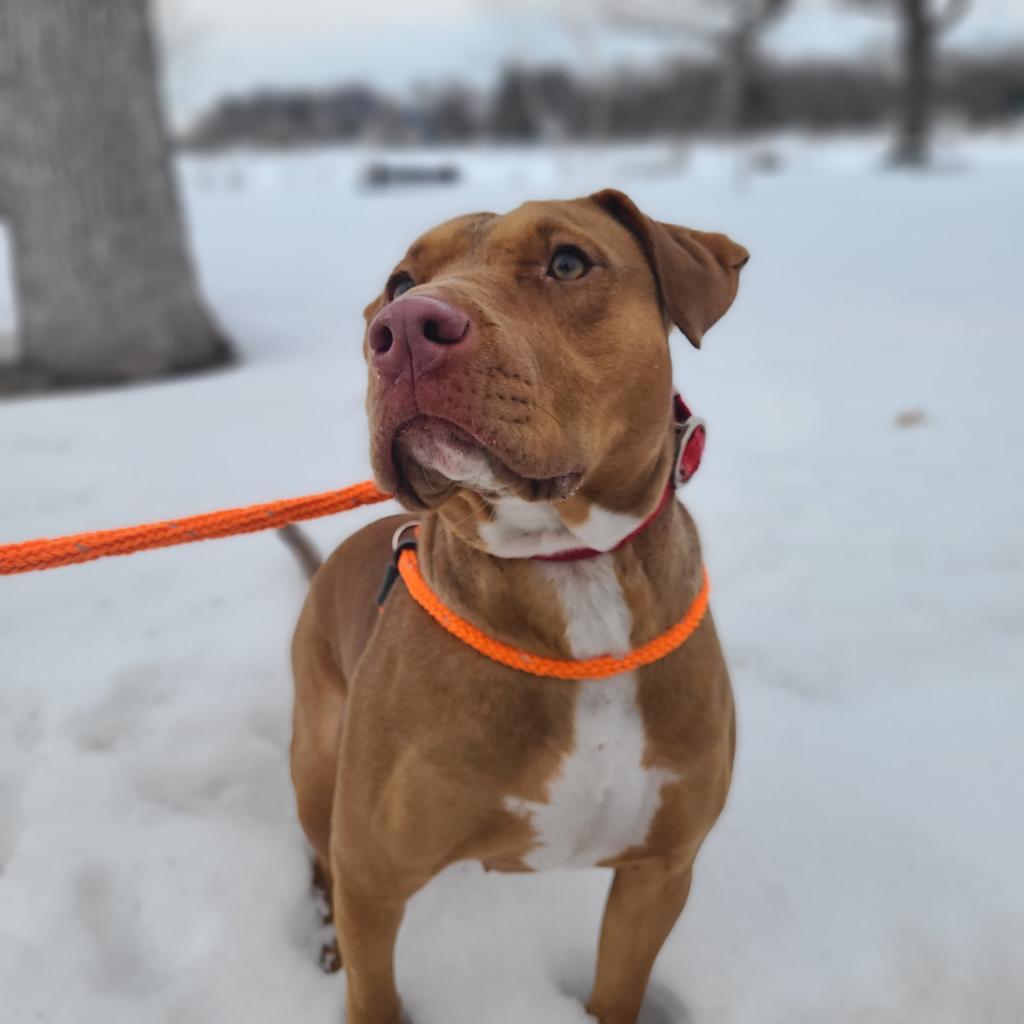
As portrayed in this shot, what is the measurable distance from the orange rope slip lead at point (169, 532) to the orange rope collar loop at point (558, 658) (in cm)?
24

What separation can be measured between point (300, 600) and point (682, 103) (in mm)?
41430

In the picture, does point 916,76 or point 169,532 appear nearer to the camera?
point 169,532

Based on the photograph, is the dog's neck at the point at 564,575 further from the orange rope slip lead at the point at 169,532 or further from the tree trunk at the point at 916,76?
the tree trunk at the point at 916,76

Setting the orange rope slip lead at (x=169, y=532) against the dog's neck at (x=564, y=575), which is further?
the orange rope slip lead at (x=169, y=532)

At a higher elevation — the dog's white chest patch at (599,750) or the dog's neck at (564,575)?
the dog's neck at (564,575)

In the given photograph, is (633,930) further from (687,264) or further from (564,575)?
(687,264)

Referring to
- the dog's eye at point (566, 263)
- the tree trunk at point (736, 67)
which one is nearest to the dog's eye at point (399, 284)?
the dog's eye at point (566, 263)

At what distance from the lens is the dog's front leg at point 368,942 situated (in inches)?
64.7

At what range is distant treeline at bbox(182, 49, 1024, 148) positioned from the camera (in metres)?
37.2

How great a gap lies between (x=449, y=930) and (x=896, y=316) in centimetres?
738

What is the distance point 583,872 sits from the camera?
229 cm

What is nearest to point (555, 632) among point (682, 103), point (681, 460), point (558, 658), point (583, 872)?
point (558, 658)

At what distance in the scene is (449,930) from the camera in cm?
212

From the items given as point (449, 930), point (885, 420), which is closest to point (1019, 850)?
point (449, 930)
